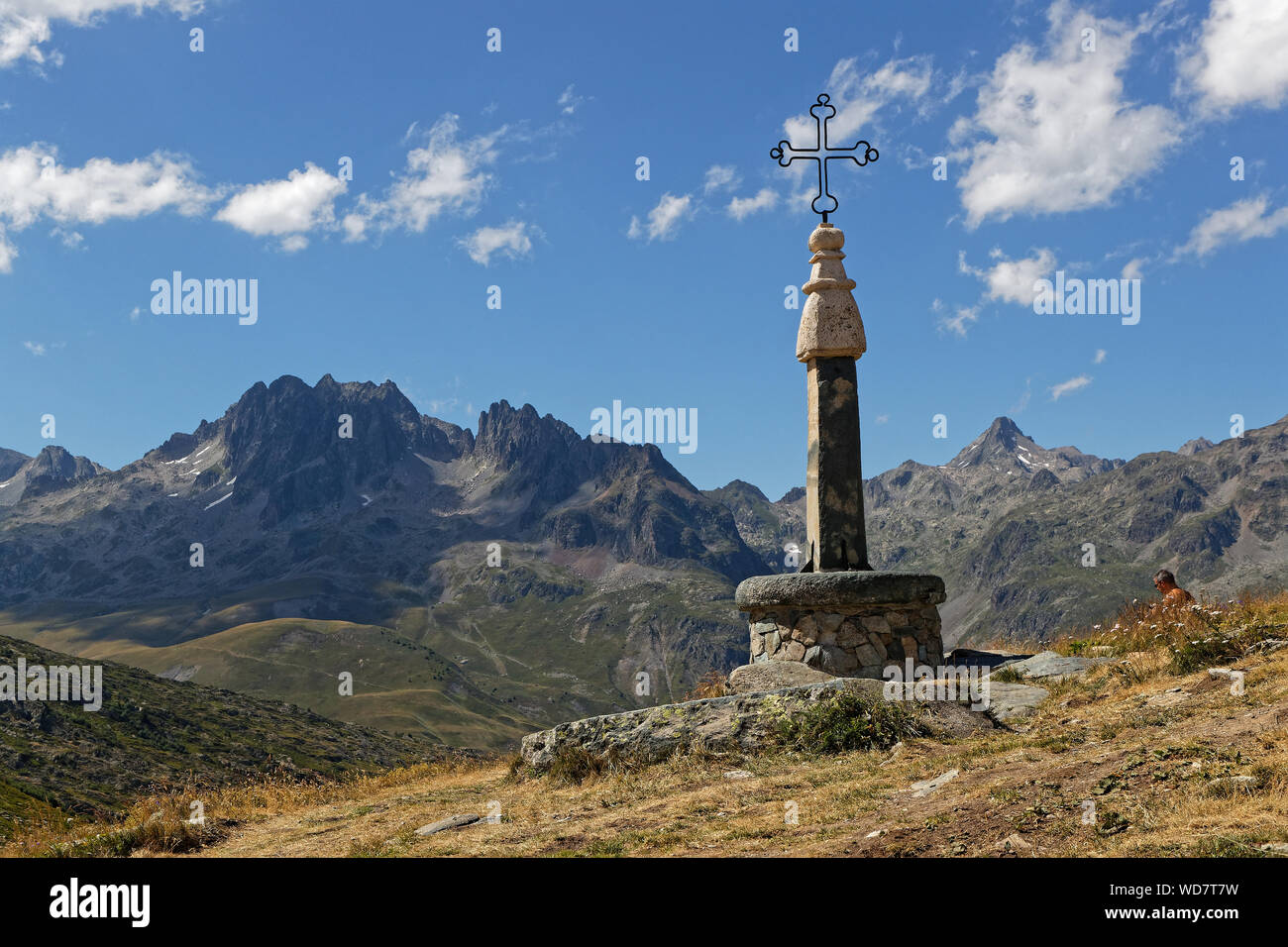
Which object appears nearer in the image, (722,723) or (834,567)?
(722,723)

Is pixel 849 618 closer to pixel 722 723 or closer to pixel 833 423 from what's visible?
pixel 833 423

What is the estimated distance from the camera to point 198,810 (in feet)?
41.7

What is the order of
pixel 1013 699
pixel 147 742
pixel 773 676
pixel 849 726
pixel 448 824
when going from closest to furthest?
pixel 448 824, pixel 849 726, pixel 1013 699, pixel 773 676, pixel 147 742

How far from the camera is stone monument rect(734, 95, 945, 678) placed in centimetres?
1586

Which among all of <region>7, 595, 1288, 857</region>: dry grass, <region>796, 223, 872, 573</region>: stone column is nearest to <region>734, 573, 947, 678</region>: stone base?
<region>796, 223, 872, 573</region>: stone column

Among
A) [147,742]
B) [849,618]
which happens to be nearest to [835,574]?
[849,618]

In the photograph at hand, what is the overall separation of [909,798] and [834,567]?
26.4 ft

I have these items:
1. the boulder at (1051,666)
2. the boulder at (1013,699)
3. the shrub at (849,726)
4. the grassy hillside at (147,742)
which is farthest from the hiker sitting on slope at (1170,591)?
the grassy hillside at (147,742)

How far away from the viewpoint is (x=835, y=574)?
15.9m

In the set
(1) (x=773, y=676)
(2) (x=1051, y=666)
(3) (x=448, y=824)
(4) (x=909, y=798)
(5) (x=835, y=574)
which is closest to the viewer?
(4) (x=909, y=798)

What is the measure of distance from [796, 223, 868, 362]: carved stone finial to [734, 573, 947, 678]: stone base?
13.3ft

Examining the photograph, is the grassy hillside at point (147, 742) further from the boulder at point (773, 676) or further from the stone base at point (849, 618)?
the stone base at point (849, 618)
